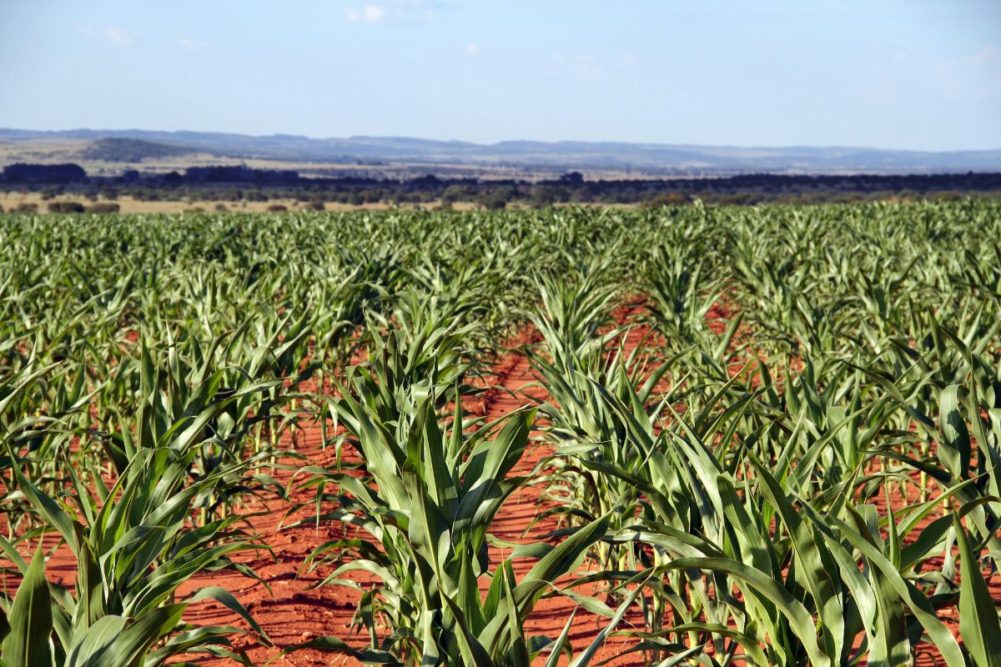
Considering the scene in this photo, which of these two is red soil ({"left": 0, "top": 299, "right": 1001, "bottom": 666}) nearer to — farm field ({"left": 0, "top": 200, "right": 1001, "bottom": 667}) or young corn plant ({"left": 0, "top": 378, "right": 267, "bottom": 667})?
farm field ({"left": 0, "top": 200, "right": 1001, "bottom": 667})

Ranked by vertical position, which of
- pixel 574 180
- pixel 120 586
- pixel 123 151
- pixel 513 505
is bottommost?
pixel 123 151

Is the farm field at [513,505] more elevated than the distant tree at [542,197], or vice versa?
the farm field at [513,505]

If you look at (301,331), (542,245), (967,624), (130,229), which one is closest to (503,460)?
(967,624)

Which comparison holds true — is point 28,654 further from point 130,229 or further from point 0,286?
point 130,229

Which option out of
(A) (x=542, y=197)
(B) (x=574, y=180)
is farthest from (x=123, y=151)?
(A) (x=542, y=197)

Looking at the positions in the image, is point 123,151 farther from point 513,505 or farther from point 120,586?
point 120,586

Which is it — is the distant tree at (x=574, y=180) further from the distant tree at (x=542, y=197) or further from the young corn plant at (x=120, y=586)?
the young corn plant at (x=120, y=586)

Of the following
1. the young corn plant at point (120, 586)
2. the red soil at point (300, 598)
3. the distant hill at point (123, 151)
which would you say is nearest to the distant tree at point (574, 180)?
the red soil at point (300, 598)

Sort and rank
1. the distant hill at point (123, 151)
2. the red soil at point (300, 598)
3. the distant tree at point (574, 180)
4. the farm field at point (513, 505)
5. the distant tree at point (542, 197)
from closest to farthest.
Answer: the farm field at point (513, 505)
the red soil at point (300, 598)
the distant tree at point (542, 197)
the distant tree at point (574, 180)
the distant hill at point (123, 151)

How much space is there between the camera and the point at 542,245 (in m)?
11.0

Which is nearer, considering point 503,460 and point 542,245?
point 503,460

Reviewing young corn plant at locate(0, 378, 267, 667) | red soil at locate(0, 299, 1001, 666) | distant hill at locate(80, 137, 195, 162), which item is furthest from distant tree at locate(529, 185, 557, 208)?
distant hill at locate(80, 137, 195, 162)

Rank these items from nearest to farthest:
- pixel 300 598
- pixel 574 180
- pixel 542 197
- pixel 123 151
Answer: pixel 300 598
pixel 542 197
pixel 574 180
pixel 123 151

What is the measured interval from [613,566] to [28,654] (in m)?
2.28
